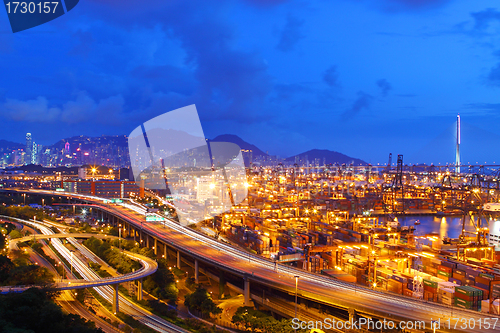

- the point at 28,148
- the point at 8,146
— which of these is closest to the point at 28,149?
the point at 28,148

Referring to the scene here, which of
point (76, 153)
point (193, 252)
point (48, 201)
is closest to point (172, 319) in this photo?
point (193, 252)

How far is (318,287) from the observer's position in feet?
17.5

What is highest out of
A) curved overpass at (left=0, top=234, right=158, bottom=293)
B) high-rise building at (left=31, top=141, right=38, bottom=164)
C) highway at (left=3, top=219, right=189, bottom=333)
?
high-rise building at (left=31, top=141, right=38, bottom=164)

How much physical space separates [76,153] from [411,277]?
48819 millimetres

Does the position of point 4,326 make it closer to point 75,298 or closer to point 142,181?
point 75,298

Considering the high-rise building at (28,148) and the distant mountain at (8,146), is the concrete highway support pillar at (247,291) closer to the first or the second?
the high-rise building at (28,148)

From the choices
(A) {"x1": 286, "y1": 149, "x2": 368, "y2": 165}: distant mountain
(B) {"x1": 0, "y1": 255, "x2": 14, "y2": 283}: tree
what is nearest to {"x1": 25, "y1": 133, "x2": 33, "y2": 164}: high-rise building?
(A) {"x1": 286, "y1": 149, "x2": 368, "y2": 165}: distant mountain

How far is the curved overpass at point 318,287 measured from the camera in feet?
14.0

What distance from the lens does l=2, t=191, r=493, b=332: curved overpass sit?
4254 millimetres

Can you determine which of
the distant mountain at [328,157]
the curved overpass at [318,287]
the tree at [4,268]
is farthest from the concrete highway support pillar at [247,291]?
the distant mountain at [328,157]

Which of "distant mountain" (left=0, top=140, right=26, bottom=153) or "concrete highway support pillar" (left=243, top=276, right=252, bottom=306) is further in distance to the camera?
"distant mountain" (left=0, top=140, right=26, bottom=153)

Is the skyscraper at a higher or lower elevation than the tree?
higher

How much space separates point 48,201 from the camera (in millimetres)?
19969

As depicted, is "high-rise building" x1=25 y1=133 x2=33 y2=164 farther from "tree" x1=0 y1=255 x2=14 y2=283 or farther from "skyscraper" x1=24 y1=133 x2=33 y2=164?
"tree" x1=0 y1=255 x2=14 y2=283
